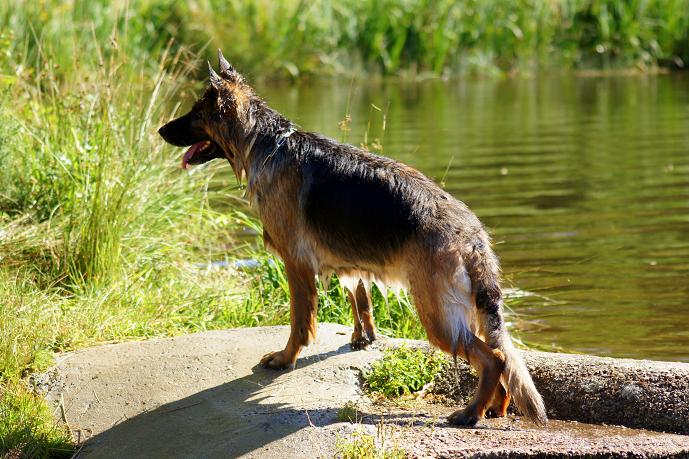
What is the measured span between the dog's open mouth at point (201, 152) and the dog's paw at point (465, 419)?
85.9 inches

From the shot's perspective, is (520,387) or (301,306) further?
(301,306)

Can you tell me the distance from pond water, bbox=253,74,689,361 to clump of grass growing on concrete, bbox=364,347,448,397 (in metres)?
1.94

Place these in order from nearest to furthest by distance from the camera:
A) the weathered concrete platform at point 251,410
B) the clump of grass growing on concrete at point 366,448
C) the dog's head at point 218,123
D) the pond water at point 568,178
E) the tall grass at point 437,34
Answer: the clump of grass growing on concrete at point 366,448 → the weathered concrete platform at point 251,410 → the dog's head at point 218,123 → the pond water at point 568,178 → the tall grass at point 437,34

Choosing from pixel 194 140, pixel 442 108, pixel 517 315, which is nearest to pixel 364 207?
pixel 194 140

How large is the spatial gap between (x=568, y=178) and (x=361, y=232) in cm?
882

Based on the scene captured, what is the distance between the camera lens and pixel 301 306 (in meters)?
5.96

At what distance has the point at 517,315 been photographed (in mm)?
8531

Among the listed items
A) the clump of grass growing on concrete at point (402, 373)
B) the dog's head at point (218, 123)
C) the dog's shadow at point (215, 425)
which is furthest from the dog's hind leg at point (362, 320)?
the dog's head at point (218, 123)

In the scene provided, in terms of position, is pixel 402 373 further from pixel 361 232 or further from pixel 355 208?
pixel 355 208

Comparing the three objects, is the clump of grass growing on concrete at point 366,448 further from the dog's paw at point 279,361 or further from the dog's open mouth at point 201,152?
the dog's open mouth at point 201,152

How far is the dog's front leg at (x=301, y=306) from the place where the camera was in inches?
234

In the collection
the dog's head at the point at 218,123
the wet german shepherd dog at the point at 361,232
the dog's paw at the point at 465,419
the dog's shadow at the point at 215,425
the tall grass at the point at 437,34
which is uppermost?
the tall grass at the point at 437,34

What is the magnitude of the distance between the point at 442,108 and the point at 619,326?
40.9 feet

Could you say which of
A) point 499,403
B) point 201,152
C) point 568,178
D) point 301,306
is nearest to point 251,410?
point 301,306
